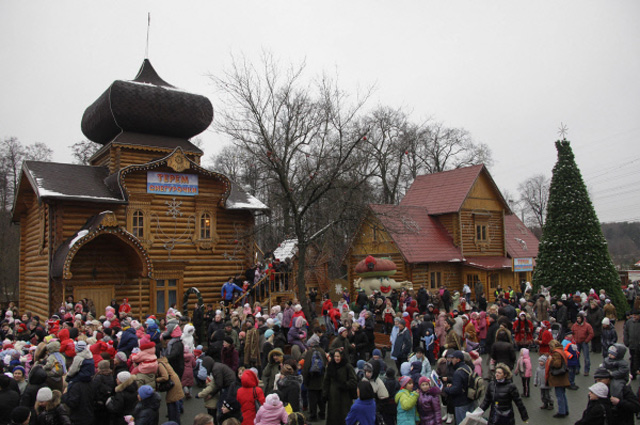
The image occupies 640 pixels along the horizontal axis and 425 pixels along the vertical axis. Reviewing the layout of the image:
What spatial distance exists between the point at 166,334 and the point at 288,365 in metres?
3.32

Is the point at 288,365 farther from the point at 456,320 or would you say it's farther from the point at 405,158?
the point at 405,158

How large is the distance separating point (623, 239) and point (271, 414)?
91952 mm

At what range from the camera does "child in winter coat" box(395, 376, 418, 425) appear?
316 inches

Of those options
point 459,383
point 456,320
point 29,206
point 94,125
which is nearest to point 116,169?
point 94,125

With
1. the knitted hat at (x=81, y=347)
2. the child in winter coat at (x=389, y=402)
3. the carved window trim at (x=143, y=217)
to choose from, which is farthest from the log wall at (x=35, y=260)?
the child in winter coat at (x=389, y=402)

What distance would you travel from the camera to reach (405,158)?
156 feet

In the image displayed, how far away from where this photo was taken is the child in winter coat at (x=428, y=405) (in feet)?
27.0

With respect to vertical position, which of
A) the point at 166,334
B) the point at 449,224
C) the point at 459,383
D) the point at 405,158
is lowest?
the point at 459,383

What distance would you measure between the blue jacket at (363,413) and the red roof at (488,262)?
23344 mm

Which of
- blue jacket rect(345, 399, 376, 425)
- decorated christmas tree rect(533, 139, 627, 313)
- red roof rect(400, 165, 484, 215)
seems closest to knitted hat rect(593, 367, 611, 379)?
blue jacket rect(345, 399, 376, 425)

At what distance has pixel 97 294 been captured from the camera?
63.7ft

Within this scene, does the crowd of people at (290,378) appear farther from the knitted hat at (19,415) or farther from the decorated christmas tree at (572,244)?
the decorated christmas tree at (572,244)

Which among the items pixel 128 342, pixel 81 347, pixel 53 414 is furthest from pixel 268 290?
pixel 53 414

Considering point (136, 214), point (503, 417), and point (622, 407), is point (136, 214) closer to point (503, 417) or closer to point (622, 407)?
point (503, 417)
